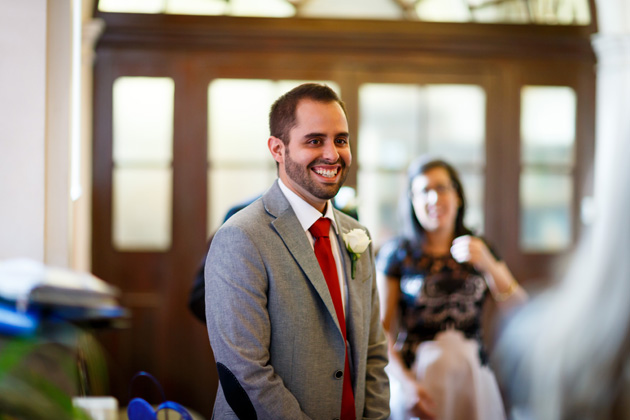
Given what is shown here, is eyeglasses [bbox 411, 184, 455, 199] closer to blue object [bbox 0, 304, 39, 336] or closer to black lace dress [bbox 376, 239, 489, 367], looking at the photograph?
black lace dress [bbox 376, 239, 489, 367]

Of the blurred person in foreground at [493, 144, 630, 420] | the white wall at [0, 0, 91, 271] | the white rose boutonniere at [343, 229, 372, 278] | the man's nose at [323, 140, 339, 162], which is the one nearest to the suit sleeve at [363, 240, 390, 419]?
the white rose boutonniere at [343, 229, 372, 278]

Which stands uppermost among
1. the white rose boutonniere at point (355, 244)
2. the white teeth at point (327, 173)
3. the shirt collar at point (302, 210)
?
the white teeth at point (327, 173)

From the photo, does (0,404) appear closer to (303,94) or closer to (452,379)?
(303,94)

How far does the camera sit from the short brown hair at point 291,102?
164cm

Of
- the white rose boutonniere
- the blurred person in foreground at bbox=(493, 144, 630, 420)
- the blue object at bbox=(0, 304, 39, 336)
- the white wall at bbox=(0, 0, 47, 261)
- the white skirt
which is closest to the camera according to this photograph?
the blue object at bbox=(0, 304, 39, 336)

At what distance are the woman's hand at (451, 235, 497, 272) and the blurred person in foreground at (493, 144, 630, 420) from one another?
69.9 inches

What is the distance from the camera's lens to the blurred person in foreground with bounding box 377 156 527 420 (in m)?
2.44

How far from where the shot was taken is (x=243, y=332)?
4.98 ft

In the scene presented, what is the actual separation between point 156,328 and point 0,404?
11.4 ft

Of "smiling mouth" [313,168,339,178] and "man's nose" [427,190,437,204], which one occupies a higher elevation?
"smiling mouth" [313,168,339,178]

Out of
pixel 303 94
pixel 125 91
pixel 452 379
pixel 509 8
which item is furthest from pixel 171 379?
pixel 509 8

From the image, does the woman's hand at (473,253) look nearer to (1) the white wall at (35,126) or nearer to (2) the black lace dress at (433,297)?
(2) the black lace dress at (433,297)

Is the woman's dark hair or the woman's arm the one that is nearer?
the woman's arm

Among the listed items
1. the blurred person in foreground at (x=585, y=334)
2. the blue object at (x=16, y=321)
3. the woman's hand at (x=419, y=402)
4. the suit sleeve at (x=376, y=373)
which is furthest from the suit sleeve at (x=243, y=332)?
the blurred person in foreground at (x=585, y=334)
